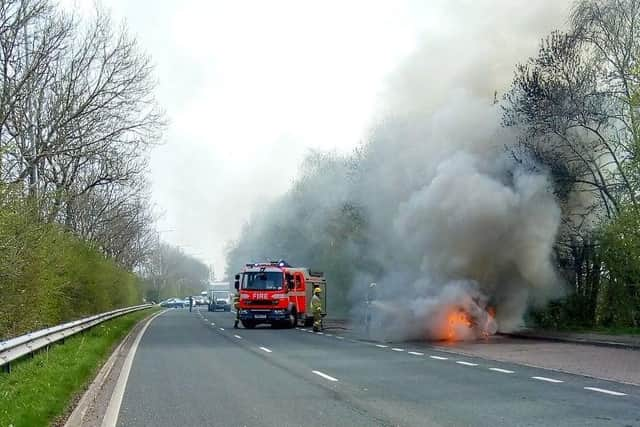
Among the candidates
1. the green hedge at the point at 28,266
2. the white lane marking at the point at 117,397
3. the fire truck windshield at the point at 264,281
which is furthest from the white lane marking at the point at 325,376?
the fire truck windshield at the point at 264,281

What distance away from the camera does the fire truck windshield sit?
35.2 m

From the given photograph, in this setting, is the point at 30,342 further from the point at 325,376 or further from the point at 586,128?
the point at 586,128

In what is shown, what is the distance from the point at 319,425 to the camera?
8.80m

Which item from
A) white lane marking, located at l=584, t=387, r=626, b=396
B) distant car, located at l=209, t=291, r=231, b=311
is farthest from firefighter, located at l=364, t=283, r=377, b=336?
distant car, located at l=209, t=291, r=231, b=311

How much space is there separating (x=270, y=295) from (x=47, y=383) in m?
23.1

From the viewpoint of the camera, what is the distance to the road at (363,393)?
9.18 meters

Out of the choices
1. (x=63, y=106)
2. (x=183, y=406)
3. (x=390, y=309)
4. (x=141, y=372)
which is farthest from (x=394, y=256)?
(x=183, y=406)

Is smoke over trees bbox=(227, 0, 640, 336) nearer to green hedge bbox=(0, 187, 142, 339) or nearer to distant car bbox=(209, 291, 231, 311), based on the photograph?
green hedge bbox=(0, 187, 142, 339)

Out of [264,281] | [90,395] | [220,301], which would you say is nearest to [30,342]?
[90,395]

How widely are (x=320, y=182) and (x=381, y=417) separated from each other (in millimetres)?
41412

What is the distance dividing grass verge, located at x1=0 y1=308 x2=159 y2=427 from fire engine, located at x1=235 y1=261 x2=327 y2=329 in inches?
600

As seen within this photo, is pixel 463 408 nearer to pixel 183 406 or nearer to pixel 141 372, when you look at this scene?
pixel 183 406

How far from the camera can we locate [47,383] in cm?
1201

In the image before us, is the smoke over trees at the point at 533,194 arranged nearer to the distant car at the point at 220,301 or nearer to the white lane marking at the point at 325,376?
the white lane marking at the point at 325,376
